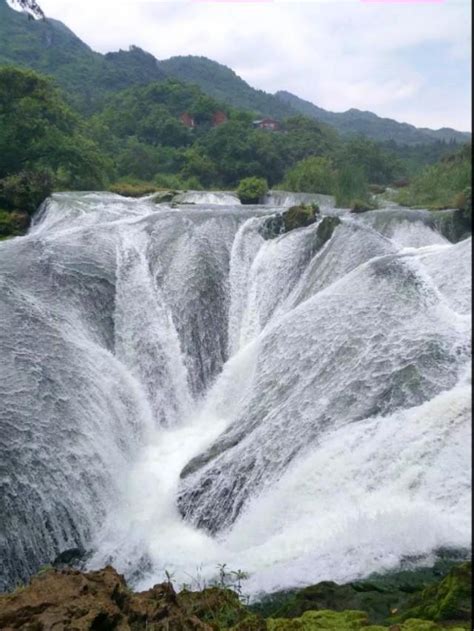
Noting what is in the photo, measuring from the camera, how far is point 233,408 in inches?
381

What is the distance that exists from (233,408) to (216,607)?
18.1ft

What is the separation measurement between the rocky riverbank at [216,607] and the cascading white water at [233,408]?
0.68m

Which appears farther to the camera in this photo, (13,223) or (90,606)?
(13,223)

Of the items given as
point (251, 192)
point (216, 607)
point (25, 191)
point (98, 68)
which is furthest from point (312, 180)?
point (98, 68)

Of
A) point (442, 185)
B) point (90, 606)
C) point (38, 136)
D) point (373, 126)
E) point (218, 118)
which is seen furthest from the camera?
point (373, 126)

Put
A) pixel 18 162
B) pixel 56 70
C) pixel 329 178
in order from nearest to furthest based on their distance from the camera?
pixel 18 162
pixel 329 178
pixel 56 70

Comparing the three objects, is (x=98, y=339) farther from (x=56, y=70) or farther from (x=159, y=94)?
(x=56, y=70)

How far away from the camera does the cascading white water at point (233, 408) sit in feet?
20.5

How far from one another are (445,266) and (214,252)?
5120 millimetres

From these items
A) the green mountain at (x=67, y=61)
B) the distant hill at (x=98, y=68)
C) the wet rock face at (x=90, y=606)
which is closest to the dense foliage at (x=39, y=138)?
the wet rock face at (x=90, y=606)

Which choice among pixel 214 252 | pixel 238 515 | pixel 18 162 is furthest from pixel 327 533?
pixel 18 162

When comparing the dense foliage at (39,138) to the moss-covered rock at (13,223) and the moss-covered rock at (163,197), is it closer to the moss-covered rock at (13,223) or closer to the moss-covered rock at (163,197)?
the moss-covered rock at (13,223)

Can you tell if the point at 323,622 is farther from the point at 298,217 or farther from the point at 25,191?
the point at 25,191

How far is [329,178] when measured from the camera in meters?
28.6
